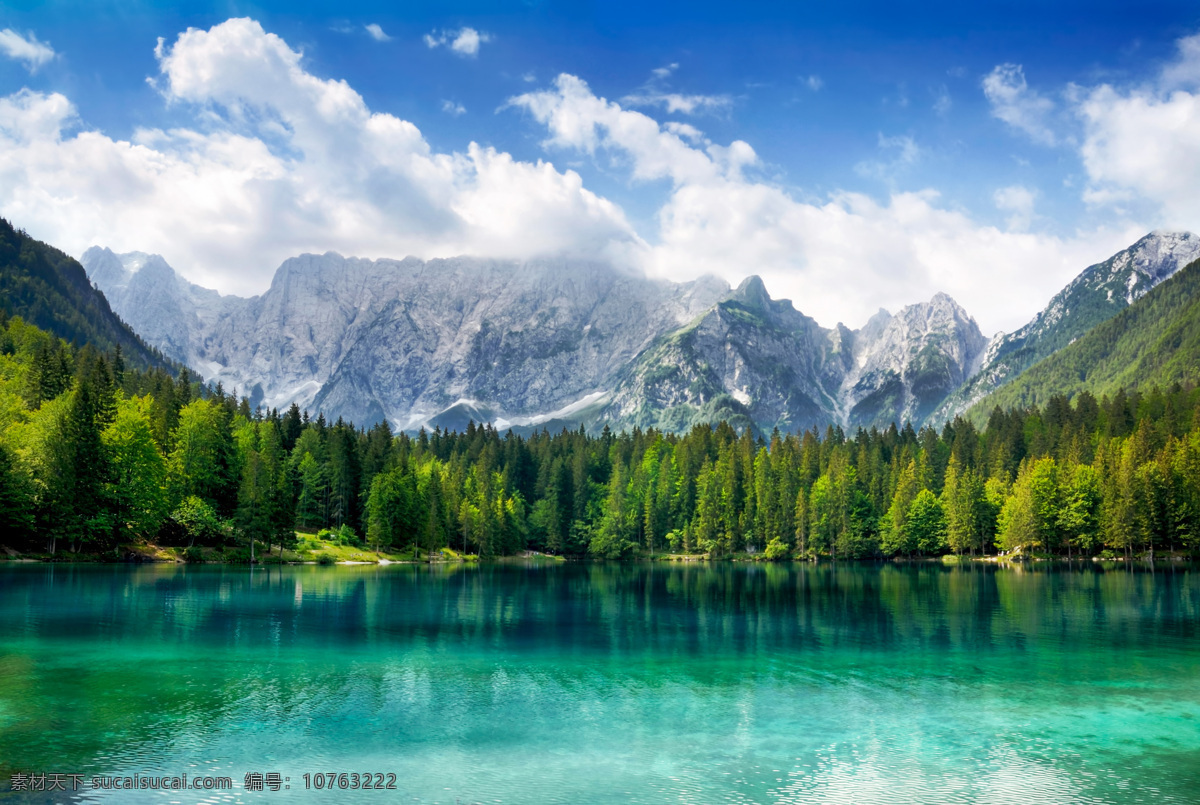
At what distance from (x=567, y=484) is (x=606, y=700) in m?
161

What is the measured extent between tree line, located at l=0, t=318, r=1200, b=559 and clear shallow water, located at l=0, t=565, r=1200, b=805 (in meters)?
39.9

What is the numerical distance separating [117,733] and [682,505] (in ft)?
522

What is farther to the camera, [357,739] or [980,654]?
[980,654]

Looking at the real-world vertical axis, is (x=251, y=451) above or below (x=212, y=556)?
above

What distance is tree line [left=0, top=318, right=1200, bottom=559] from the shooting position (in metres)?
96.4

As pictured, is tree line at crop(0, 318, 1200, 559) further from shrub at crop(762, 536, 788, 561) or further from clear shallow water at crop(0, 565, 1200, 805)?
clear shallow water at crop(0, 565, 1200, 805)

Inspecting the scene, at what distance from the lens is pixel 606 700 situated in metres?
29.3

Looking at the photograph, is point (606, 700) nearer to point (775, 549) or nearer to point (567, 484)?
point (775, 549)

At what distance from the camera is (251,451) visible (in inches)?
4550

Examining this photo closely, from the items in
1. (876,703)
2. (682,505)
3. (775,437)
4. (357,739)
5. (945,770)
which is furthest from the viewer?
(775,437)

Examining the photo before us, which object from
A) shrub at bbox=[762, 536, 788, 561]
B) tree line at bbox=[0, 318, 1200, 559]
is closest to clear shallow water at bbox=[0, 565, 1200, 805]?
tree line at bbox=[0, 318, 1200, 559]

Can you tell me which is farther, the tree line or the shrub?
the shrub

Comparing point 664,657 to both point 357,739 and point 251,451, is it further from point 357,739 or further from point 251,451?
point 251,451

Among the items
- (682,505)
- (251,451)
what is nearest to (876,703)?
(251,451)
